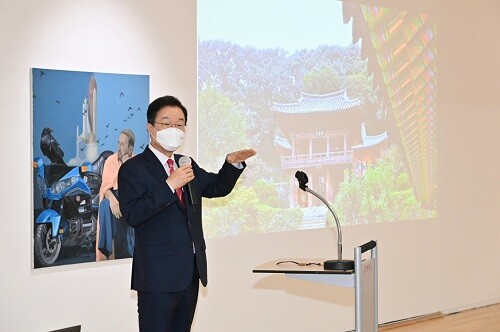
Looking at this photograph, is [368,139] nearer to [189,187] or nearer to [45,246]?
[45,246]

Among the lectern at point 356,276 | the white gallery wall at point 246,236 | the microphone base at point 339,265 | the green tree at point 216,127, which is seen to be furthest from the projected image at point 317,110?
the microphone base at point 339,265

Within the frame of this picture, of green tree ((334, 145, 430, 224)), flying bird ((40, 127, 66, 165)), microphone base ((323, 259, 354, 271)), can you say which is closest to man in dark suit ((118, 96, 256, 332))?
microphone base ((323, 259, 354, 271))

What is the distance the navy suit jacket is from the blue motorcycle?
45.0 inches

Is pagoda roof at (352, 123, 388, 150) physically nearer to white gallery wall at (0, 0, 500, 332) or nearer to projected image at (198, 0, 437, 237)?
projected image at (198, 0, 437, 237)

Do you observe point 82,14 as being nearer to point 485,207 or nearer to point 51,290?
point 51,290

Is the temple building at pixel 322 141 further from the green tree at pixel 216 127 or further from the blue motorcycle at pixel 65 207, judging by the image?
the blue motorcycle at pixel 65 207

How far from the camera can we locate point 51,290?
4754 mm

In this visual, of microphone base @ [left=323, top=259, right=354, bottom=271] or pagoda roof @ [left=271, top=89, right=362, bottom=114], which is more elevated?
pagoda roof @ [left=271, top=89, right=362, bottom=114]

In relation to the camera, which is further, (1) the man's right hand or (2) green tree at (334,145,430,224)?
(2) green tree at (334,145,430,224)

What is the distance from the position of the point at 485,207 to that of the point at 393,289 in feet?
4.77

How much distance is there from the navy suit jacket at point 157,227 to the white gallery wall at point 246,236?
1198mm

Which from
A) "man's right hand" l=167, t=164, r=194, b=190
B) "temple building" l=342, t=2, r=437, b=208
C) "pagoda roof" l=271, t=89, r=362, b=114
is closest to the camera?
"man's right hand" l=167, t=164, r=194, b=190

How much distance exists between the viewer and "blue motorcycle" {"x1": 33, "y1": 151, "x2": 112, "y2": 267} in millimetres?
4695

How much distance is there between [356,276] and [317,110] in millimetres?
2793
